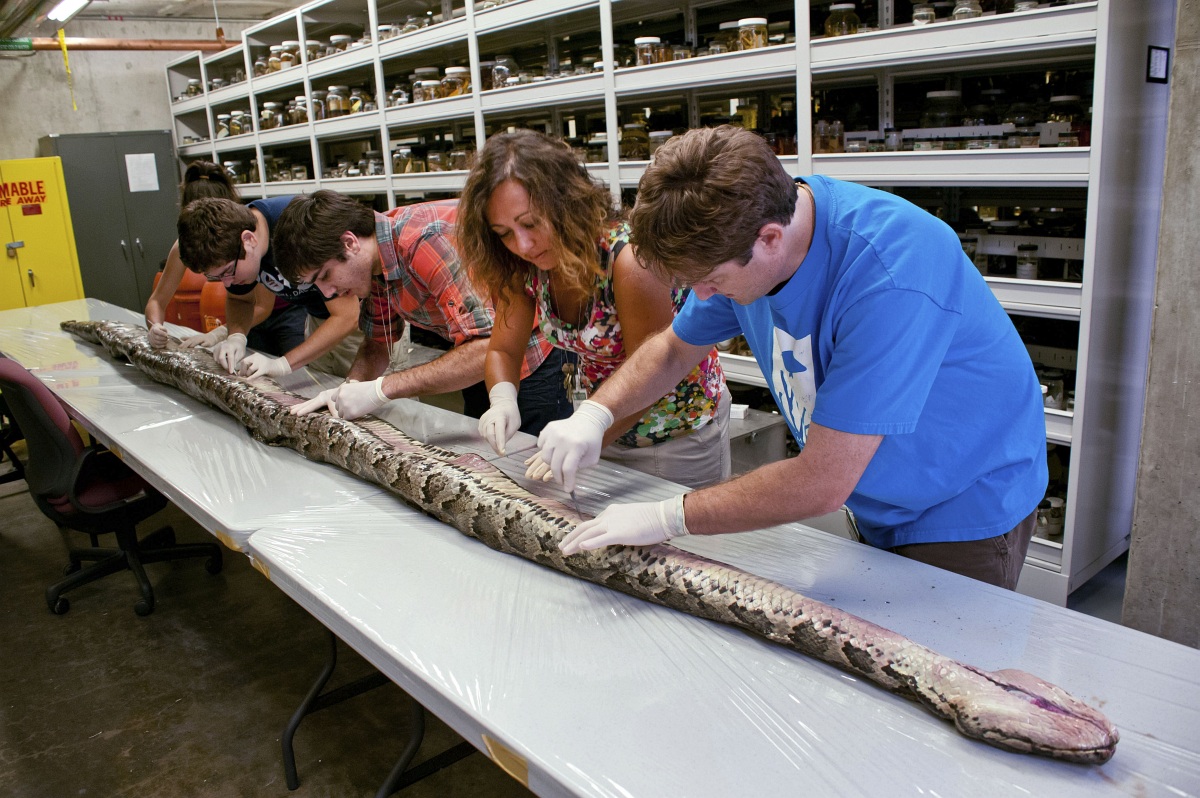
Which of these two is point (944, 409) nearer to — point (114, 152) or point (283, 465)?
point (283, 465)

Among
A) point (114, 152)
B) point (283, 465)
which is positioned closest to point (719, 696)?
point (283, 465)

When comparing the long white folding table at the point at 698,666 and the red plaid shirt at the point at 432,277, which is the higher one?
the red plaid shirt at the point at 432,277

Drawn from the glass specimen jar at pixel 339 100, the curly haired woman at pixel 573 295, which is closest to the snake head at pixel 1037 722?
the curly haired woman at pixel 573 295

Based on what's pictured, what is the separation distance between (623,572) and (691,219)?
673 millimetres

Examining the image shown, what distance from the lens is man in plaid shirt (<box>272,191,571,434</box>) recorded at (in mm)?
2439

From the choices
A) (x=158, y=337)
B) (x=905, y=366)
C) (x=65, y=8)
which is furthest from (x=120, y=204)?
(x=905, y=366)

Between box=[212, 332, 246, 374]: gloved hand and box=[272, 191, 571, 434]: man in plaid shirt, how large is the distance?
0.82m

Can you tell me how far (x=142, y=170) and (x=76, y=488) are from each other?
20.9 feet

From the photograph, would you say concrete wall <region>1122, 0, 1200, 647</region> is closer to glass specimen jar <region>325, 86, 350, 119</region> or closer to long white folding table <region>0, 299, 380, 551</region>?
long white folding table <region>0, 299, 380, 551</region>

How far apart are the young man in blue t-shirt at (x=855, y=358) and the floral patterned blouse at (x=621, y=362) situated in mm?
471

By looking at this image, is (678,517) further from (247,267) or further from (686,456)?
(247,267)

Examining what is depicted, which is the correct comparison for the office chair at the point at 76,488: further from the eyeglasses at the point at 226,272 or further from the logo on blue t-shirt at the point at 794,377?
the logo on blue t-shirt at the point at 794,377

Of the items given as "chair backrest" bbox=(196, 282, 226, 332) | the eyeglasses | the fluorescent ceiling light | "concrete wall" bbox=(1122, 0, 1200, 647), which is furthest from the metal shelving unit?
the fluorescent ceiling light

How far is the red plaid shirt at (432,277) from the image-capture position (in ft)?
8.32
